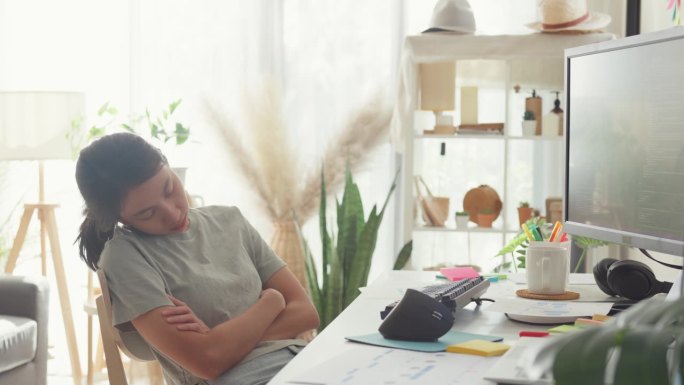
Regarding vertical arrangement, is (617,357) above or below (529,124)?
below

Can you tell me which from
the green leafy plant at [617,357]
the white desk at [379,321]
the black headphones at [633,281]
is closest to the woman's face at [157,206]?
the white desk at [379,321]

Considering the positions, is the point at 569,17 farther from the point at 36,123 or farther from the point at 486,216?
the point at 36,123

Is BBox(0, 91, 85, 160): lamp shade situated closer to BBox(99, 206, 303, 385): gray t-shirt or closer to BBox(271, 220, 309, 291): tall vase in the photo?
BBox(271, 220, 309, 291): tall vase

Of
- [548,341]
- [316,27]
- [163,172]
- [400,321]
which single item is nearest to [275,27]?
[316,27]

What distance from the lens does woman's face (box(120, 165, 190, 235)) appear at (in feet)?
5.63

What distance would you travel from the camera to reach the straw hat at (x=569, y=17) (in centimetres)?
332

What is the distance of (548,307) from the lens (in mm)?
1601

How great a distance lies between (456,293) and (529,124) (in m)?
2.22

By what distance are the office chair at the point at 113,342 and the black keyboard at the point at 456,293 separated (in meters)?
0.50

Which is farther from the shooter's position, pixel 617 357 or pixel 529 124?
pixel 529 124

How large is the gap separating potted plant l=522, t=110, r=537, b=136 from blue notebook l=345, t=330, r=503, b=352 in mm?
2331

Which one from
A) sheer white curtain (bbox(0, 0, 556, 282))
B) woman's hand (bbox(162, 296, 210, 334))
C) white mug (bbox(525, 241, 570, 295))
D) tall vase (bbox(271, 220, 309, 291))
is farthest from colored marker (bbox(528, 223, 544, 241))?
sheer white curtain (bbox(0, 0, 556, 282))

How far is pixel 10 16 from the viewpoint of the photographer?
4430 millimetres

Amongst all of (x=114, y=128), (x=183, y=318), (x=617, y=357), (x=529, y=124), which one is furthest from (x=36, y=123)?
(x=617, y=357)
